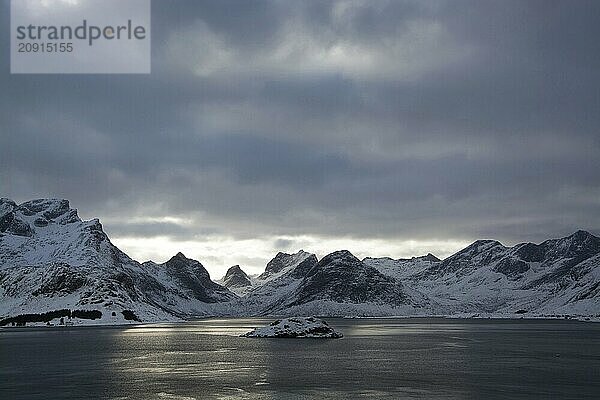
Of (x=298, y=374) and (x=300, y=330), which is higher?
(x=298, y=374)

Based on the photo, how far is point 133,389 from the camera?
6850 centimetres

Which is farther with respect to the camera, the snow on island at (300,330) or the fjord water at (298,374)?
the snow on island at (300,330)

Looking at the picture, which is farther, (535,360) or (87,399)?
(535,360)

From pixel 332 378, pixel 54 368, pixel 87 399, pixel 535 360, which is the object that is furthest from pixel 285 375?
pixel 535 360

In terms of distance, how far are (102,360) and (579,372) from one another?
7404cm

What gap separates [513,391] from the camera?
66.9 metres

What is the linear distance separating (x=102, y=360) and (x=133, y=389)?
135ft

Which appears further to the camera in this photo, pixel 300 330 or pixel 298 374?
pixel 300 330

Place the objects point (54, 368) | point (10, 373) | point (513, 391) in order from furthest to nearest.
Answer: point (54, 368), point (10, 373), point (513, 391)

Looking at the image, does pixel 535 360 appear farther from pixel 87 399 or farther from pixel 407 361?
pixel 87 399

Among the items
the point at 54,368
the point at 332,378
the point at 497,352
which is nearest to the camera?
the point at 332,378

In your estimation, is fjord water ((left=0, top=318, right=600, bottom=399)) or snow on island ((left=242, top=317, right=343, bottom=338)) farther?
snow on island ((left=242, top=317, right=343, bottom=338))

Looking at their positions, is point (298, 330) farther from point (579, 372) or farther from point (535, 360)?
point (579, 372)

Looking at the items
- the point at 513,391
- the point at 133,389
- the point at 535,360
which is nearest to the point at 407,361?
the point at 535,360
